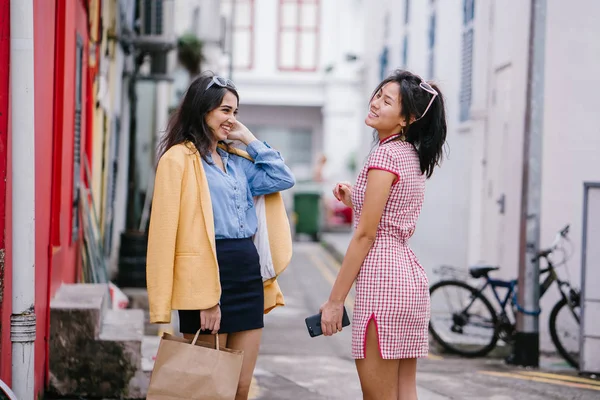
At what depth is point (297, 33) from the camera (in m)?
33.0

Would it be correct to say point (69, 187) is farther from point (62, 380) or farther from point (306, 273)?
point (306, 273)

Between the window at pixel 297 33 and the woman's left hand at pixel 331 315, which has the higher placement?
the window at pixel 297 33

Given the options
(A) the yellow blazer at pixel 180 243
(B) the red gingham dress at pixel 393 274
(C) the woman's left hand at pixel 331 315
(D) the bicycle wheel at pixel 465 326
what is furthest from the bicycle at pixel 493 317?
(A) the yellow blazer at pixel 180 243

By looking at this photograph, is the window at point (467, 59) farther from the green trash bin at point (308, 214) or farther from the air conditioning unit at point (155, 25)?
the green trash bin at point (308, 214)

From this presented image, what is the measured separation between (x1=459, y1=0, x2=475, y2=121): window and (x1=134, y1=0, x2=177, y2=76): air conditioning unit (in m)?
3.96

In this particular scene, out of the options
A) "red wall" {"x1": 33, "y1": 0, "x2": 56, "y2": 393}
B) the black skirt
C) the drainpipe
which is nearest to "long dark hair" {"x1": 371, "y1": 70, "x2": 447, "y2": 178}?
the black skirt

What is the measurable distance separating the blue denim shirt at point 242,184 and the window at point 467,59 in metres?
8.84

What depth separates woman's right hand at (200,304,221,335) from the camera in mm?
4027

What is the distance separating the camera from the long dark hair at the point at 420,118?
3955 mm

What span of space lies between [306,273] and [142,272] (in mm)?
5006

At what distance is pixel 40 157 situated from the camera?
543cm

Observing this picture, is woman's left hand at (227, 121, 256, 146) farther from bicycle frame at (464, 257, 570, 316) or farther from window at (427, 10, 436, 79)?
window at (427, 10, 436, 79)

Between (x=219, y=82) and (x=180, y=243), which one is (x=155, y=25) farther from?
(x=180, y=243)

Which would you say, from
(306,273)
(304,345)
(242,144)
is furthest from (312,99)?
(242,144)
